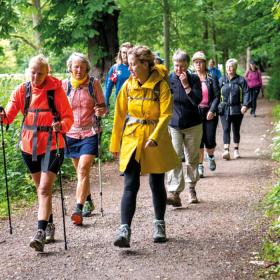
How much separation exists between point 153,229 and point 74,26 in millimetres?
8626

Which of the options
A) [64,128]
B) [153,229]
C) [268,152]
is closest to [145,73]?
[64,128]

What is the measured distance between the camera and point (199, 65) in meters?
9.34

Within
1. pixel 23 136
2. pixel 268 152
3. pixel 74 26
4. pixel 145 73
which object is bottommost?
pixel 268 152

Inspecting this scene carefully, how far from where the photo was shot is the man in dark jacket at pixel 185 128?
25.4ft

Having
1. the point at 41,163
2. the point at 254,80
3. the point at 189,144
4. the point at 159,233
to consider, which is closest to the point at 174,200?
the point at 189,144

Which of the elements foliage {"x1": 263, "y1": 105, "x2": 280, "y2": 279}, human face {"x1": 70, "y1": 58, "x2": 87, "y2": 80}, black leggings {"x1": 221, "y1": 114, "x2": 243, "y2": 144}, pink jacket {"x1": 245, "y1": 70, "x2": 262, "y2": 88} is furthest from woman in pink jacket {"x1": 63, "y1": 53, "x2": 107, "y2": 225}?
pink jacket {"x1": 245, "y1": 70, "x2": 262, "y2": 88}

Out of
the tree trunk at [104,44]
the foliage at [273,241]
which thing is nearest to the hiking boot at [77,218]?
the foliage at [273,241]

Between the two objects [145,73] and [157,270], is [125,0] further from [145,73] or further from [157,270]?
[157,270]

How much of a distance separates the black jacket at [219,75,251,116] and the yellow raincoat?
588 cm

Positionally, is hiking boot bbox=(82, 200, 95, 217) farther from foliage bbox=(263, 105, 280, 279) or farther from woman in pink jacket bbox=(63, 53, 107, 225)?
foliage bbox=(263, 105, 280, 279)

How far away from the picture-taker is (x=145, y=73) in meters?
5.93

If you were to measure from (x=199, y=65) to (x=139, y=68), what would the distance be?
365cm

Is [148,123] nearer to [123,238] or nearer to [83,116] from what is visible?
[123,238]

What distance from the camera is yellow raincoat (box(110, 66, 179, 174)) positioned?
590 cm
